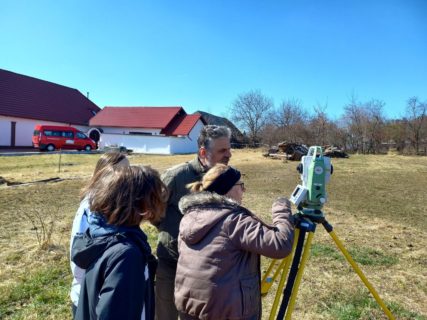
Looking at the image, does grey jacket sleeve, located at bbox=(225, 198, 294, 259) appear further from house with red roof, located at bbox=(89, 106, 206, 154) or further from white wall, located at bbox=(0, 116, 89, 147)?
white wall, located at bbox=(0, 116, 89, 147)

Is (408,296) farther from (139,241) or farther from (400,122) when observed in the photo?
(400,122)

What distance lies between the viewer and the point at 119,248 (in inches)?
57.5

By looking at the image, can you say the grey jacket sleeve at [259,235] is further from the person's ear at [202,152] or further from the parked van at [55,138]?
the parked van at [55,138]

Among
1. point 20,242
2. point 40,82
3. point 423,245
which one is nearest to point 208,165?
point 20,242

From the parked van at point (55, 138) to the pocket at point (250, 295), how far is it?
2901cm

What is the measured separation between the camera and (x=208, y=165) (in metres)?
2.68

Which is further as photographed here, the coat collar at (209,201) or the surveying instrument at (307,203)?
the surveying instrument at (307,203)

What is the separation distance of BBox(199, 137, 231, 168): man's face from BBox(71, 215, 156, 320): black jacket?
1.14 metres

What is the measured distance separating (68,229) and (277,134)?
2794 cm

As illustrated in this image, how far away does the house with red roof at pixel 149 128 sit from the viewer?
106 feet

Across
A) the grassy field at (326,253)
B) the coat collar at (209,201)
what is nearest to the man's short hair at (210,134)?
the coat collar at (209,201)

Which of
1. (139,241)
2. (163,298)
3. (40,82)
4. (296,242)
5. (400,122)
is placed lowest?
(163,298)

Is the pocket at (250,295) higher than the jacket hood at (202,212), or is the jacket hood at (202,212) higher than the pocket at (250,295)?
the jacket hood at (202,212)

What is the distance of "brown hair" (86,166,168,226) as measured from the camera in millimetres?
1596
